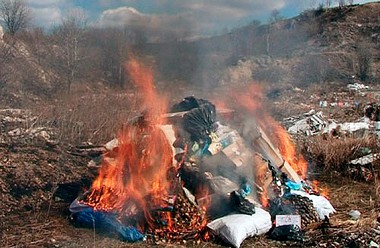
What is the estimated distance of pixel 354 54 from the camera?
3478 cm

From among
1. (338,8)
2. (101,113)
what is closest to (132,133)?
(101,113)

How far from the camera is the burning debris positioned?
4660 mm

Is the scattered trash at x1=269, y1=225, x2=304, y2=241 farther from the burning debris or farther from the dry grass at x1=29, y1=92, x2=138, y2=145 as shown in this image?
the dry grass at x1=29, y1=92, x2=138, y2=145

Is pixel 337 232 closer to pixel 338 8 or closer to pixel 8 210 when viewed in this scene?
pixel 8 210

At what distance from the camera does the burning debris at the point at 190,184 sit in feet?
15.3

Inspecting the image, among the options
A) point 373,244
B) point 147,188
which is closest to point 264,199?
point 373,244

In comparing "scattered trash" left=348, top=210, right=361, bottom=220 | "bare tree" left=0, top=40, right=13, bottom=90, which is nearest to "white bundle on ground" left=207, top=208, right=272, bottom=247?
"scattered trash" left=348, top=210, right=361, bottom=220

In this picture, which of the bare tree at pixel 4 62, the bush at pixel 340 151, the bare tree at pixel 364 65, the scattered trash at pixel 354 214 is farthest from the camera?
the bare tree at pixel 364 65

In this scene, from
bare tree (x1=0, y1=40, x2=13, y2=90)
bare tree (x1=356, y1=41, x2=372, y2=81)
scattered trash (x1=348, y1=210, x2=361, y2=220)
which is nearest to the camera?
scattered trash (x1=348, y1=210, x2=361, y2=220)

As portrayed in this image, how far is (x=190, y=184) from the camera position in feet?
18.0

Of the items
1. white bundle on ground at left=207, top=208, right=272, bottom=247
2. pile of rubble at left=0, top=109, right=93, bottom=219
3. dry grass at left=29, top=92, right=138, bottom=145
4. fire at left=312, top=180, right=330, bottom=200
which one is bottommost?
fire at left=312, top=180, right=330, bottom=200

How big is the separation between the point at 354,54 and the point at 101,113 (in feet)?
97.7

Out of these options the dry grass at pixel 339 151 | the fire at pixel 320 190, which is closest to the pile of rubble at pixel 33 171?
the fire at pixel 320 190

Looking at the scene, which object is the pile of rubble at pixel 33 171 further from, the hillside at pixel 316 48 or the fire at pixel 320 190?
the hillside at pixel 316 48
